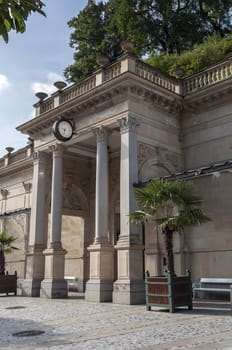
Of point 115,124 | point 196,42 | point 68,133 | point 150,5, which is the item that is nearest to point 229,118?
point 115,124

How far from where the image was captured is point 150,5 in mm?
29125

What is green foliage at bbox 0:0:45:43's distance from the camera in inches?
142

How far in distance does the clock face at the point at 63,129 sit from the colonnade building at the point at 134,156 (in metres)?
0.04

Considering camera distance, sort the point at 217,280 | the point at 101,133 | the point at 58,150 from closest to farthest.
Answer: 1. the point at 217,280
2. the point at 101,133
3. the point at 58,150

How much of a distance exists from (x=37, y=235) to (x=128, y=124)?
264 inches

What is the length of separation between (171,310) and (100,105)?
326 inches

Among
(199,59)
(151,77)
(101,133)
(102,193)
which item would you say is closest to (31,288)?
(102,193)

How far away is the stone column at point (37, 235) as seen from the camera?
55.7 ft

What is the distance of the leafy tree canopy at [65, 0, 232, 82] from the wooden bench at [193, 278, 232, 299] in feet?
61.3

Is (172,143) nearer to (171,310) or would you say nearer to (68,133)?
(68,133)

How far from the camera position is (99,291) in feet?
44.3

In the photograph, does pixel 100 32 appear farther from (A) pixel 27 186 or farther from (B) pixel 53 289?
(B) pixel 53 289

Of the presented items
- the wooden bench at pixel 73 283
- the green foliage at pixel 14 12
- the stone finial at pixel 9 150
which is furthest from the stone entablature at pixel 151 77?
the green foliage at pixel 14 12

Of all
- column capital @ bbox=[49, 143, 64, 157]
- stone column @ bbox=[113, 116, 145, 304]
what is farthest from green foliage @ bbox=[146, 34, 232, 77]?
stone column @ bbox=[113, 116, 145, 304]
